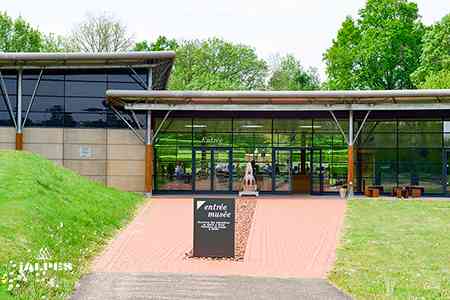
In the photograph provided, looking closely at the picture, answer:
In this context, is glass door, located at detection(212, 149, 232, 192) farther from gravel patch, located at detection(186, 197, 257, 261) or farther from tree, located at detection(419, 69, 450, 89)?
tree, located at detection(419, 69, 450, 89)

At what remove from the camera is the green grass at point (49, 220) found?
29.5 ft

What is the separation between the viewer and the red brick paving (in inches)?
437

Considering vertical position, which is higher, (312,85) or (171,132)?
(312,85)

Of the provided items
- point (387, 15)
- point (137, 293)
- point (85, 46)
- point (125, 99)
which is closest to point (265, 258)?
point (137, 293)

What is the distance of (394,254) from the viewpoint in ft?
40.4

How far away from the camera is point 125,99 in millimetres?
23391

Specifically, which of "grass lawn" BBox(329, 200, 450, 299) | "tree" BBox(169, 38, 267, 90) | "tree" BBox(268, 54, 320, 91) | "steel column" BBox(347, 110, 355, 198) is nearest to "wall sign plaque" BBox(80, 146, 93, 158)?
"steel column" BBox(347, 110, 355, 198)

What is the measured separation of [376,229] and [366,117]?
8.92 metres

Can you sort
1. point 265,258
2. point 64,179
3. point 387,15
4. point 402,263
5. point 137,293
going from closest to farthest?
point 137,293, point 402,263, point 265,258, point 64,179, point 387,15

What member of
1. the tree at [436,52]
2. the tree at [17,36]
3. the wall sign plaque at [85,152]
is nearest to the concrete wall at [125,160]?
the wall sign plaque at [85,152]

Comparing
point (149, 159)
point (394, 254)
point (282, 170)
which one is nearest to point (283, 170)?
point (282, 170)

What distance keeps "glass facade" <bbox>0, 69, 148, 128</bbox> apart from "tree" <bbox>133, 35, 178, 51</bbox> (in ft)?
109

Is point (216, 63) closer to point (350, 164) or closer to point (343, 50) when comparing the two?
point (343, 50)

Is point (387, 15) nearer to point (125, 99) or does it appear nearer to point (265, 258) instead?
point (125, 99)
